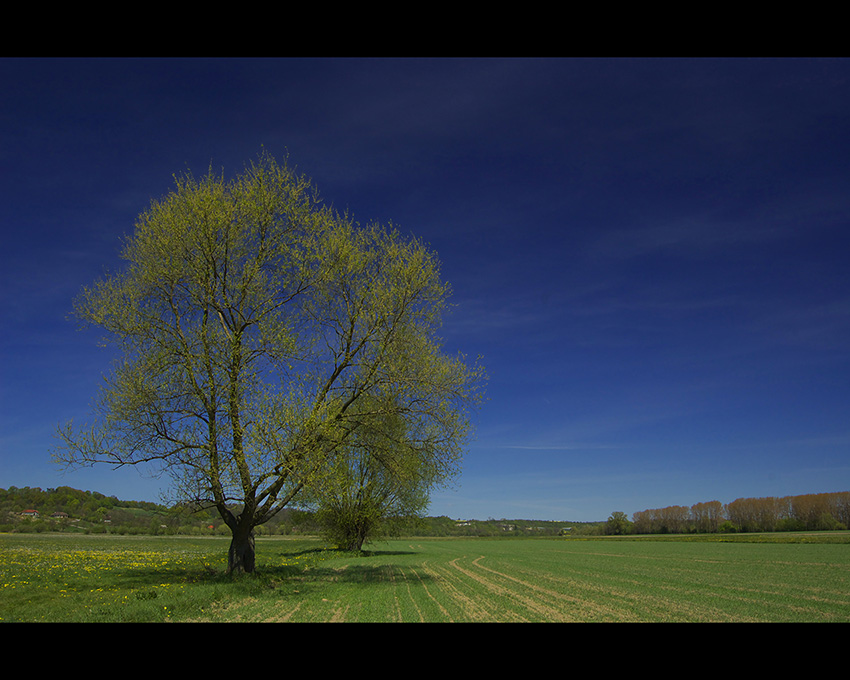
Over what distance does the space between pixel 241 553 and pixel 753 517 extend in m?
206

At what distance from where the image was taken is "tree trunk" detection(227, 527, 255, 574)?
818 inches

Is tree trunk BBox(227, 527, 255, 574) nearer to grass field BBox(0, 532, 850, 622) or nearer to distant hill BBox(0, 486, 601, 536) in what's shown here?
grass field BBox(0, 532, 850, 622)

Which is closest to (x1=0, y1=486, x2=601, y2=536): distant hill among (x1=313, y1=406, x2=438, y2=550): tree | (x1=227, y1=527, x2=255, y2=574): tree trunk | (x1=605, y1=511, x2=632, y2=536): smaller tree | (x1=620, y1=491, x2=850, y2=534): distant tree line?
(x1=313, y1=406, x2=438, y2=550): tree

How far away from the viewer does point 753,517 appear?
174500mm

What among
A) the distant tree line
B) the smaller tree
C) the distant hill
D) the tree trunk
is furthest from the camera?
the smaller tree

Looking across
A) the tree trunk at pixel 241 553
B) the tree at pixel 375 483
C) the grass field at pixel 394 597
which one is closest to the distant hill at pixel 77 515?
the tree at pixel 375 483

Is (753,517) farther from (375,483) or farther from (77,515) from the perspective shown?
(77,515)

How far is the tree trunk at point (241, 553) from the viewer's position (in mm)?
20766

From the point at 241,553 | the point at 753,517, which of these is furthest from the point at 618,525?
the point at 241,553

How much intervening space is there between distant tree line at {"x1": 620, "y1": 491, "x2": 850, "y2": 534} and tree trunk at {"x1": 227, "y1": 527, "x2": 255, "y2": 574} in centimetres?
16373

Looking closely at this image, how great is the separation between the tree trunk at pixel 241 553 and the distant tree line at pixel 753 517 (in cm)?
16373
